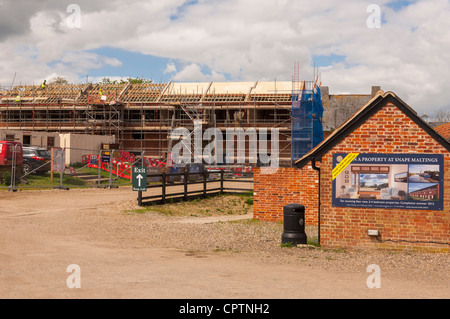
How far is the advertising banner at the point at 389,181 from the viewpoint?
1116 cm

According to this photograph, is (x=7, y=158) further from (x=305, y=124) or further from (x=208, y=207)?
(x=305, y=124)

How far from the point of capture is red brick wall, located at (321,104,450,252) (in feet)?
36.6

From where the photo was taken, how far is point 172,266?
30.8 ft

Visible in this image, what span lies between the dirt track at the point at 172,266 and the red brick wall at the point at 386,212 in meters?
0.53

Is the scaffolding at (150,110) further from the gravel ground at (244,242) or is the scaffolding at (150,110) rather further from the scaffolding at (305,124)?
the gravel ground at (244,242)

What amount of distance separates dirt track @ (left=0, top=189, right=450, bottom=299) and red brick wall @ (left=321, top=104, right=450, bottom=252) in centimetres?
53

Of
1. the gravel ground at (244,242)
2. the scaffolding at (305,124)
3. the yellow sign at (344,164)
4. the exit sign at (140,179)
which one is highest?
the scaffolding at (305,124)

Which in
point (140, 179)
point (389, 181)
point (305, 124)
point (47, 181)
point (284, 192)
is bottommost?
point (47, 181)

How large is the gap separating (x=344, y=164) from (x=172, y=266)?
15.7 ft

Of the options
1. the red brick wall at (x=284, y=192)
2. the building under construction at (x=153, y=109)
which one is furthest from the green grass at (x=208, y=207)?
the building under construction at (x=153, y=109)

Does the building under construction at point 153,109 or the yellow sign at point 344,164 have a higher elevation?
the building under construction at point 153,109

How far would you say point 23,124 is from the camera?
5359 centimetres

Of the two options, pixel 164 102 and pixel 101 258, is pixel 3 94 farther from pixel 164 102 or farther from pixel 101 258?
pixel 101 258

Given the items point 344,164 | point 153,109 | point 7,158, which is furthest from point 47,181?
point 153,109
